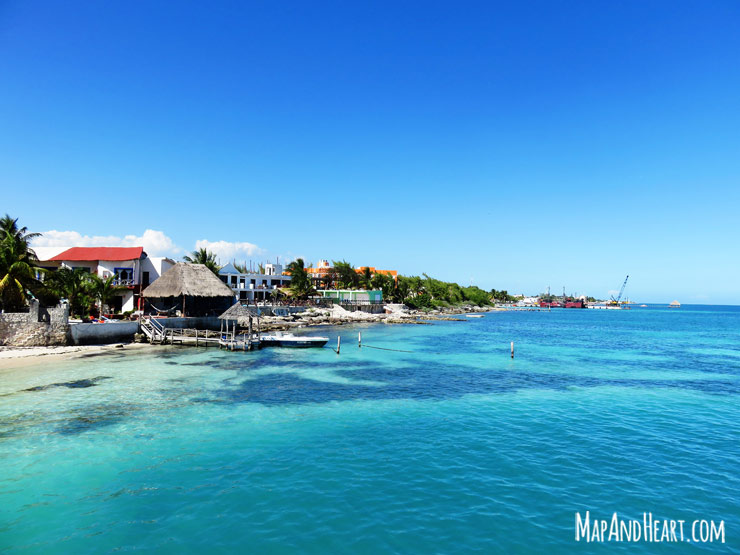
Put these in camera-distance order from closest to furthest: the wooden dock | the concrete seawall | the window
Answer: the concrete seawall < the wooden dock < the window

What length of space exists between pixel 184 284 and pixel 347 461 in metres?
35.5

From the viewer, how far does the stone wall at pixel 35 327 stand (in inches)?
1248

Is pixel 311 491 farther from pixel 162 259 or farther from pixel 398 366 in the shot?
pixel 162 259

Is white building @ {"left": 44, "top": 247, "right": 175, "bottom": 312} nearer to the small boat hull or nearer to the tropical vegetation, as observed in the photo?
the small boat hull

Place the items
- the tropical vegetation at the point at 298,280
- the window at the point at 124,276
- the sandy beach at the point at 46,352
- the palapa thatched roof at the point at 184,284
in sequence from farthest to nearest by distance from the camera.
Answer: the tropical vegetation at the point at 298,280 → the window at the point at 124,276 → the palapa thatched roof at the point at 184,284 → the sandy beach at the point at 46,352

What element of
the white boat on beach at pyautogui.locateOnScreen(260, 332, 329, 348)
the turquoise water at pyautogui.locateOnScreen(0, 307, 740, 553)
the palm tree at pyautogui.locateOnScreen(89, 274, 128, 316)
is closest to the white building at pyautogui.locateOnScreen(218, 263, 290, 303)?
the palm tree at pyautogui.locateOnScreen(89, 274, 128, 316)

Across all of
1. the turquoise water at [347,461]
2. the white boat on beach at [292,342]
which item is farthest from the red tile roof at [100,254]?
the turquoise water at [347,461]

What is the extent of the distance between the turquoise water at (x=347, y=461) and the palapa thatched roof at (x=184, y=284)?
1739cm

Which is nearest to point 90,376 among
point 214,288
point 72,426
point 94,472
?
point 72,426

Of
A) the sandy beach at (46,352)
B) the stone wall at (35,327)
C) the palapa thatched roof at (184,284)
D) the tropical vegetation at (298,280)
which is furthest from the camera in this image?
the tropical vegetation at (298,280)

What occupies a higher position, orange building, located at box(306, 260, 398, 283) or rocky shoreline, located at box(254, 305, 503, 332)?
orange building, located at box(306, 260, 398, 283)

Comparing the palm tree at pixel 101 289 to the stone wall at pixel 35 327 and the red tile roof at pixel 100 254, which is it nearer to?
the red tile roof at pixel 100 254

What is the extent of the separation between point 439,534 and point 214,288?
1649 inches

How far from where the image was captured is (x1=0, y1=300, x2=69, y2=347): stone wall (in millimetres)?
31688
